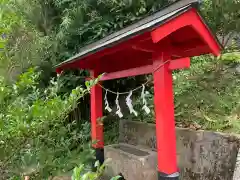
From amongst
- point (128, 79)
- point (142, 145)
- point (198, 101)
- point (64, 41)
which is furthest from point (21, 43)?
point (198, 101)

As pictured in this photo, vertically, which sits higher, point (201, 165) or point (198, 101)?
point (198, 101)

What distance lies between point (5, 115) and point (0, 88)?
0.22 m

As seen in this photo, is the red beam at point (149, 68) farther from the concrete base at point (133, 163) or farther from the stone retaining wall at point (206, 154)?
the concrete base at point (133, 163)

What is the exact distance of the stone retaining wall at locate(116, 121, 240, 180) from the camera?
3354 mm

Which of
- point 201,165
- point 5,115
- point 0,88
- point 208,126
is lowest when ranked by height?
point 201,165

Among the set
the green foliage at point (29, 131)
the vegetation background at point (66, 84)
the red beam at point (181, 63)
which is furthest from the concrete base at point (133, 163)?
the green foliage at point (29, 131)

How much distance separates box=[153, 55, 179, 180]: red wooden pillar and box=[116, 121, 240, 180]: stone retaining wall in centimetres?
82

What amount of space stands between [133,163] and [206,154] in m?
1.10

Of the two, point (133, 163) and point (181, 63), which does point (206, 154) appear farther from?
point (181, 63)

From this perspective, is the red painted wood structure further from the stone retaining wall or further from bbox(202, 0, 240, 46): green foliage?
bbox(202, 0, 240, 46): green foliage

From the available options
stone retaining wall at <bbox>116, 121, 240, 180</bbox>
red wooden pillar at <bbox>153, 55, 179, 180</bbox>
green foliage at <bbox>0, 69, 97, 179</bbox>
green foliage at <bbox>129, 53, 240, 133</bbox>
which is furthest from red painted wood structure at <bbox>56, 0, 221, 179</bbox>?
green foliage at <bbox>129, 53, 240, 133</bbox>

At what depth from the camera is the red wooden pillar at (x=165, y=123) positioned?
116 inches

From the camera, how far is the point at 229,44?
668 cm

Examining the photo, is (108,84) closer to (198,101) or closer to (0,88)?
(198,101)
